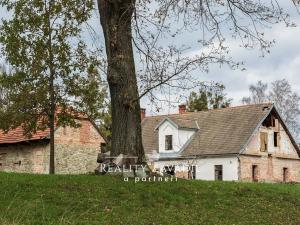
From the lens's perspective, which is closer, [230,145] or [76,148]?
[76,148]

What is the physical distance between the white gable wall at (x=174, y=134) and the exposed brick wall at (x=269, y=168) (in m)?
5.74

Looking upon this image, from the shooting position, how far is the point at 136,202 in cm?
1128

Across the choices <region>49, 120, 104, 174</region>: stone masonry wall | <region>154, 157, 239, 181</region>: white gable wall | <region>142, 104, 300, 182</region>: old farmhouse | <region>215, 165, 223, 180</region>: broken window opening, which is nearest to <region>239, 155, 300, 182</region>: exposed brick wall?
<region>142, 104, 300, 182</region>: old farmhouse

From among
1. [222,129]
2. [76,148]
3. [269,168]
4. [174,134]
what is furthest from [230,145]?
[76,148]

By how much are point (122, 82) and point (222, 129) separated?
31.8m

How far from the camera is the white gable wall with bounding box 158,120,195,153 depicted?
45.8 m

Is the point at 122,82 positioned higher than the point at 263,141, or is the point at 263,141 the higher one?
the point at 122,82

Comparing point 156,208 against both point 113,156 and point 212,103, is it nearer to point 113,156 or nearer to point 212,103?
point 113,156

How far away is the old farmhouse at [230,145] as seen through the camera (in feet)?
139

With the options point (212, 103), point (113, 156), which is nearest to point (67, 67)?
point (113, 156)

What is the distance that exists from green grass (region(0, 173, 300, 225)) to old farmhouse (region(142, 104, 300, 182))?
2832 cm

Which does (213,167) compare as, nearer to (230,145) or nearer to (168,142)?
(230,145)

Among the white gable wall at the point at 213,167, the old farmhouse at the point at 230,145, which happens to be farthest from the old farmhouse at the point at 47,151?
the white gable wall at the point at 213,167

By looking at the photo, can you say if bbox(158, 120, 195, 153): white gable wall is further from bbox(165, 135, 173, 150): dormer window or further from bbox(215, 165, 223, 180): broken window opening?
bbox(215, 165, 223, 180): broken window opening
